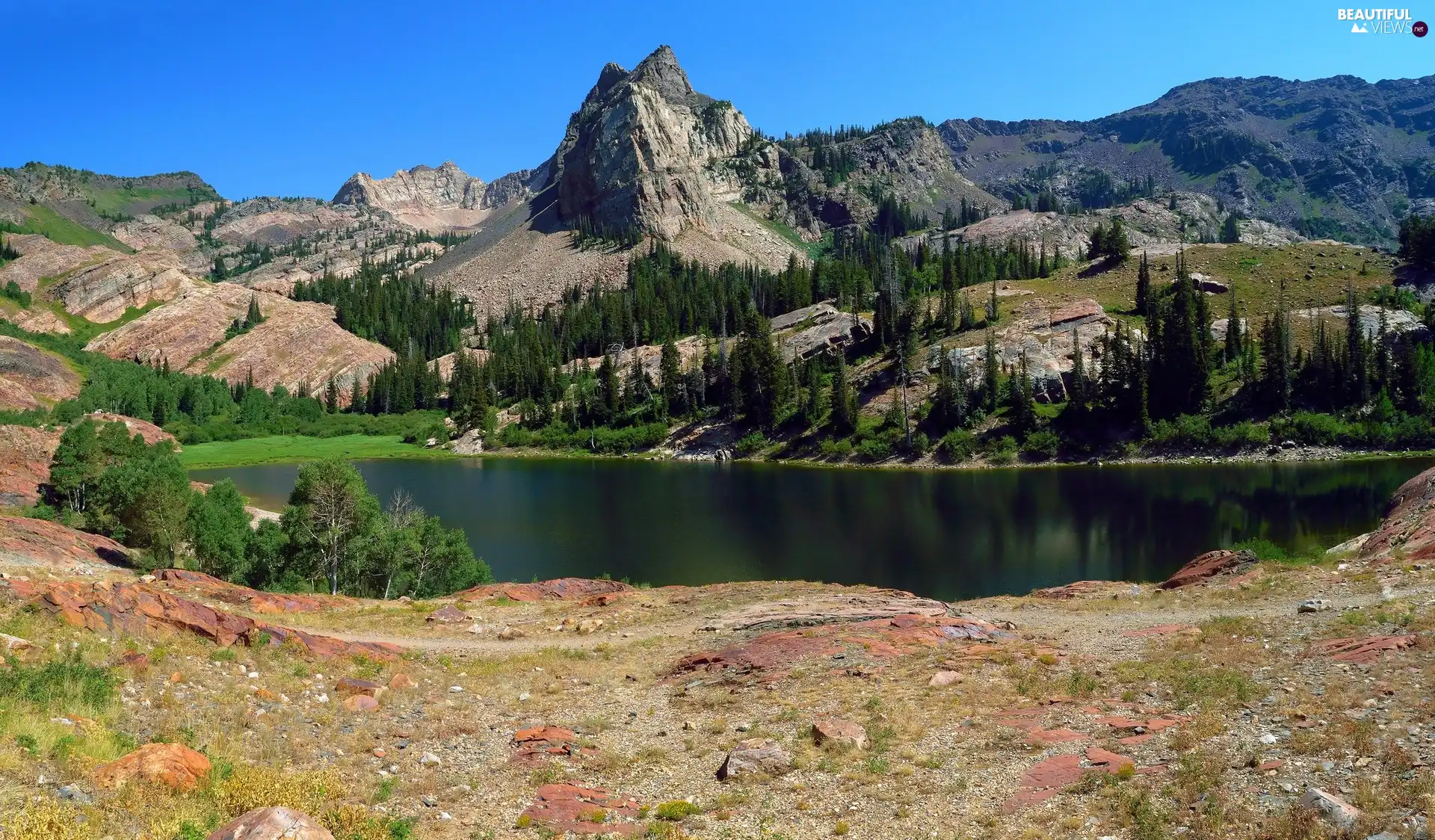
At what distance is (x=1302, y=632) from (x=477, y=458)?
11745cm

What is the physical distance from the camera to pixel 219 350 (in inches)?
7219

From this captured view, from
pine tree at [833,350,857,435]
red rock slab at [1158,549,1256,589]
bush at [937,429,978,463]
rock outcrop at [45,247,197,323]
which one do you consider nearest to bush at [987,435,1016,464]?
bush at [937,429,978,463]

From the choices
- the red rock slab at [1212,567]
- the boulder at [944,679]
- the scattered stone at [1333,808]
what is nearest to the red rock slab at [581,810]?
the boulder at [944,679]

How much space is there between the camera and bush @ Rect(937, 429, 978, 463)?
9644cm

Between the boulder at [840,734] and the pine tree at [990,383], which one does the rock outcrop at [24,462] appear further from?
the pine tree at [990,383]

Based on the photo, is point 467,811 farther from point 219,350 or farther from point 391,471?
point 219,350

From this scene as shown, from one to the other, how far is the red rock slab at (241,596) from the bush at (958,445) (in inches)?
3130

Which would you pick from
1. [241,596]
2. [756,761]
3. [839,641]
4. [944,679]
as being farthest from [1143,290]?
[756,761]

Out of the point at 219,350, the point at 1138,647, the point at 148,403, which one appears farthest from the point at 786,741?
the point at 219,350

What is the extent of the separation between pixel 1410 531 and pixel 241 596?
43.4 meters

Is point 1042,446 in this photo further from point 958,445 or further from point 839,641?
point 839,641

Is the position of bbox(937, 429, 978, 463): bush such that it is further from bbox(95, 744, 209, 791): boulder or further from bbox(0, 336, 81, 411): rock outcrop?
bbox(0, 336, 81, 411): rock outcrop

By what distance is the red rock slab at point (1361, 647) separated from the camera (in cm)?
1627

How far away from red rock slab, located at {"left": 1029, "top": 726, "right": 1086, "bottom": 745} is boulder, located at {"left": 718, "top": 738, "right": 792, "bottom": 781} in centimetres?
464
